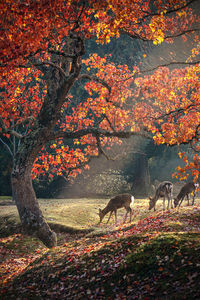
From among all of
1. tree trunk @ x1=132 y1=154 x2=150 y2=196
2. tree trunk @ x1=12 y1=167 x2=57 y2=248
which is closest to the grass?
tree trunk @ x1=12 y1=167 x2=57 y2=248

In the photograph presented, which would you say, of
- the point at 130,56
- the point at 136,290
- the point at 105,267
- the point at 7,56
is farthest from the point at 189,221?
the point at 130,56

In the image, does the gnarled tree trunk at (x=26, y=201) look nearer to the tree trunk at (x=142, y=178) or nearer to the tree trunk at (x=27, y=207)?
the tree trunk at (x=27, y=207)

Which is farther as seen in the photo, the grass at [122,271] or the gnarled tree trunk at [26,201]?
the gnarled tree trunk at [26,201]

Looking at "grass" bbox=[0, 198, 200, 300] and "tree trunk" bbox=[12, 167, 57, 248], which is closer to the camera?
"grass" bbox=[0, 198, 200, 300]

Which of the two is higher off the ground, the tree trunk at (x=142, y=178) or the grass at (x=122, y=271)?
the tree trunk at (x=142, y=178)

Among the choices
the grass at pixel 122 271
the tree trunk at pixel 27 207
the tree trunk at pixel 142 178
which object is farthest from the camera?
the tree trunk at pixel 142 178

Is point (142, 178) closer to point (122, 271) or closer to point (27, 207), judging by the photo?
point (27, 207)

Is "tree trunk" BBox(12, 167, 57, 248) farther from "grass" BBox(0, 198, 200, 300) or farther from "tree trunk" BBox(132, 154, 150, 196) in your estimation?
"tree trunk" BBox(132, 154, 150, 196)

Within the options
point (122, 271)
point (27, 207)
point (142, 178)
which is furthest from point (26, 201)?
point (142, 178)

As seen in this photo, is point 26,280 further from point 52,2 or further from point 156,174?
point 156,174

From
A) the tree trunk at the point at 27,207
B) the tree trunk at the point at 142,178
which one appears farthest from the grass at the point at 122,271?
the tree trunk at the point at 142,178

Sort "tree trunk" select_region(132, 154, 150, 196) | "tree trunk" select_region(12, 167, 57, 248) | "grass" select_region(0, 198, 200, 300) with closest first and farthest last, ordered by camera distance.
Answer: "grass" select_region(0, 198, 200, 300) → "tree trunk" select_region(12, 167, 57, 248) → "tree trunk" select_region(132, 154, 150, 196)

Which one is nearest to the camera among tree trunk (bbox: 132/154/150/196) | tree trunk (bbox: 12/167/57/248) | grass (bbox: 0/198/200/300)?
grass (bbox: 0/198/200/300)

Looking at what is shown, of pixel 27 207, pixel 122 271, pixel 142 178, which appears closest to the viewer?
pixel 122 271
